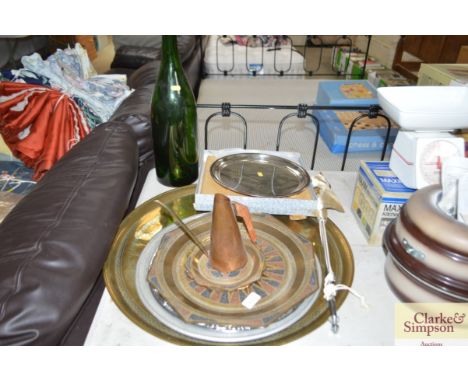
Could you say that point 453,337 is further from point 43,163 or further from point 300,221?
point 43,163

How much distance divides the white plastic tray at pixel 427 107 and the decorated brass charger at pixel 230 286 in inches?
11.2

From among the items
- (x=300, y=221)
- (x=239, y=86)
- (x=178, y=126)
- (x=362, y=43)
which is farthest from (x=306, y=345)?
(x=362, y=43)

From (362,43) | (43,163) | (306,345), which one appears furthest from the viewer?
(362,43)

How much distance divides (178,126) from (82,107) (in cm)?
80

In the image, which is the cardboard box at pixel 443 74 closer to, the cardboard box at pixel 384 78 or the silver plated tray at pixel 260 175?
the cardboard box at pixel 384 78

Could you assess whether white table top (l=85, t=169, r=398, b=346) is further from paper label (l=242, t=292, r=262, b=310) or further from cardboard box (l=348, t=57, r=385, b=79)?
cardboard box (l=348, t=57, r=385, b=79)

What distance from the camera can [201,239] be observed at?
0.64m

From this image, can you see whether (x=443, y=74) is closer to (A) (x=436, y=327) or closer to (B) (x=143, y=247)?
(A) (x=436, y=327)

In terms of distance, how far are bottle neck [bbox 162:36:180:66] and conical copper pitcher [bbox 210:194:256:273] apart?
0.37 meters

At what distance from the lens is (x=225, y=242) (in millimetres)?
548

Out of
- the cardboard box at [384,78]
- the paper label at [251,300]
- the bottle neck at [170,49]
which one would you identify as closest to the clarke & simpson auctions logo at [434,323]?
the paper label at [251,300]

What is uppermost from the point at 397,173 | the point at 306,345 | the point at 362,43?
the point at 397,173

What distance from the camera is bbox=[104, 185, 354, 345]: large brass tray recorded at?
19.7 inches

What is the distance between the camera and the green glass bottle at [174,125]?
2.58 ft
